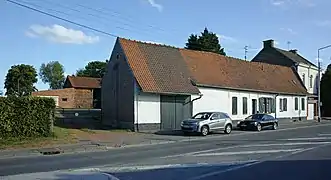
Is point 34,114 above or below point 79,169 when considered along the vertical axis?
above

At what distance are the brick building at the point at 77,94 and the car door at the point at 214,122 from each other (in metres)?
43.2

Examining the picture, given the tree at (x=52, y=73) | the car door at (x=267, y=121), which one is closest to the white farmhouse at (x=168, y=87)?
the car door at (x=267, y=121)

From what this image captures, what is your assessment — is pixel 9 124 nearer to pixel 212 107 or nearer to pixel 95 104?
pixel 212 107

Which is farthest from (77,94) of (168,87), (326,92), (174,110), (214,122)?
(214,122)

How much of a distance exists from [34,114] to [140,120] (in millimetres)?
8396

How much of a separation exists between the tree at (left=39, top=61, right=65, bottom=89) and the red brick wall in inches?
2612

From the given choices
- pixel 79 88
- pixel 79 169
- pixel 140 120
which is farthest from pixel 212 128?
pixel 79 88

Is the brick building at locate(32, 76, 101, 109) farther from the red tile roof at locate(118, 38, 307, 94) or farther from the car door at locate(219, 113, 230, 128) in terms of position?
the car door at locate(219, 113, 230, 128)

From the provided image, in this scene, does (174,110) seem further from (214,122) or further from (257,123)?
(257,123)

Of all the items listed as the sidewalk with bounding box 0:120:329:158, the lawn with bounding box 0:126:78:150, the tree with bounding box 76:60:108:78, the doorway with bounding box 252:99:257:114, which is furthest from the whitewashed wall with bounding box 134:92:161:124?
the tree with bounding box 76:60:108:78

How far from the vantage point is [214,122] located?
28.2 meters

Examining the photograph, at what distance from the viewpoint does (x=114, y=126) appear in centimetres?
3105

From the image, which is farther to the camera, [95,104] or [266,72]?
[95,104]

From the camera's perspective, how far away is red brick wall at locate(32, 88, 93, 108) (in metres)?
74.3
